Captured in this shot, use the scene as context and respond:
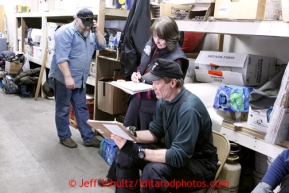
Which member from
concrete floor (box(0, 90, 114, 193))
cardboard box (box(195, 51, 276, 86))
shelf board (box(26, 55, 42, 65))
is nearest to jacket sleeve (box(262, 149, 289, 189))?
cardboard box (box(195, 51, 276, 86))

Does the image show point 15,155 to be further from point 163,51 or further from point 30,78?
point 30,78

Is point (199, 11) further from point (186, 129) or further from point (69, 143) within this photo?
point (69, 143)

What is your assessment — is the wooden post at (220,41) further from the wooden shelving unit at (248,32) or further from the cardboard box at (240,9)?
the cardboard box at (240,9)

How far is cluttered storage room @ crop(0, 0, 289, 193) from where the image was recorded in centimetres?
160

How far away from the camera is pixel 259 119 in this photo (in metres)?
1.87

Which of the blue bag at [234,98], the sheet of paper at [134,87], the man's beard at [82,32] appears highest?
the man's beard at [82,32]

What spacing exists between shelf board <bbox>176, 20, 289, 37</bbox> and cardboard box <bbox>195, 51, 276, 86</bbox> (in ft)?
1.00

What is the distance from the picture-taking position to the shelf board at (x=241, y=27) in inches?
65.1

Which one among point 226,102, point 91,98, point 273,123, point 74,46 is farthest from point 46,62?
point 273,123

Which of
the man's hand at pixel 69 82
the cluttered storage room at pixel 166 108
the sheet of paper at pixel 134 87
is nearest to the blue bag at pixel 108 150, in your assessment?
the cluttered storage room at pixel 166 108

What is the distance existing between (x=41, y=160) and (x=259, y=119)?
199cm

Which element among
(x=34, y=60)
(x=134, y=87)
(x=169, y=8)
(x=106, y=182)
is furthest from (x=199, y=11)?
(x=34, y=60)

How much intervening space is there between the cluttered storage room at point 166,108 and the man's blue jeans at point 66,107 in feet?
0.04

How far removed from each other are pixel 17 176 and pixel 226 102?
1814 mm
